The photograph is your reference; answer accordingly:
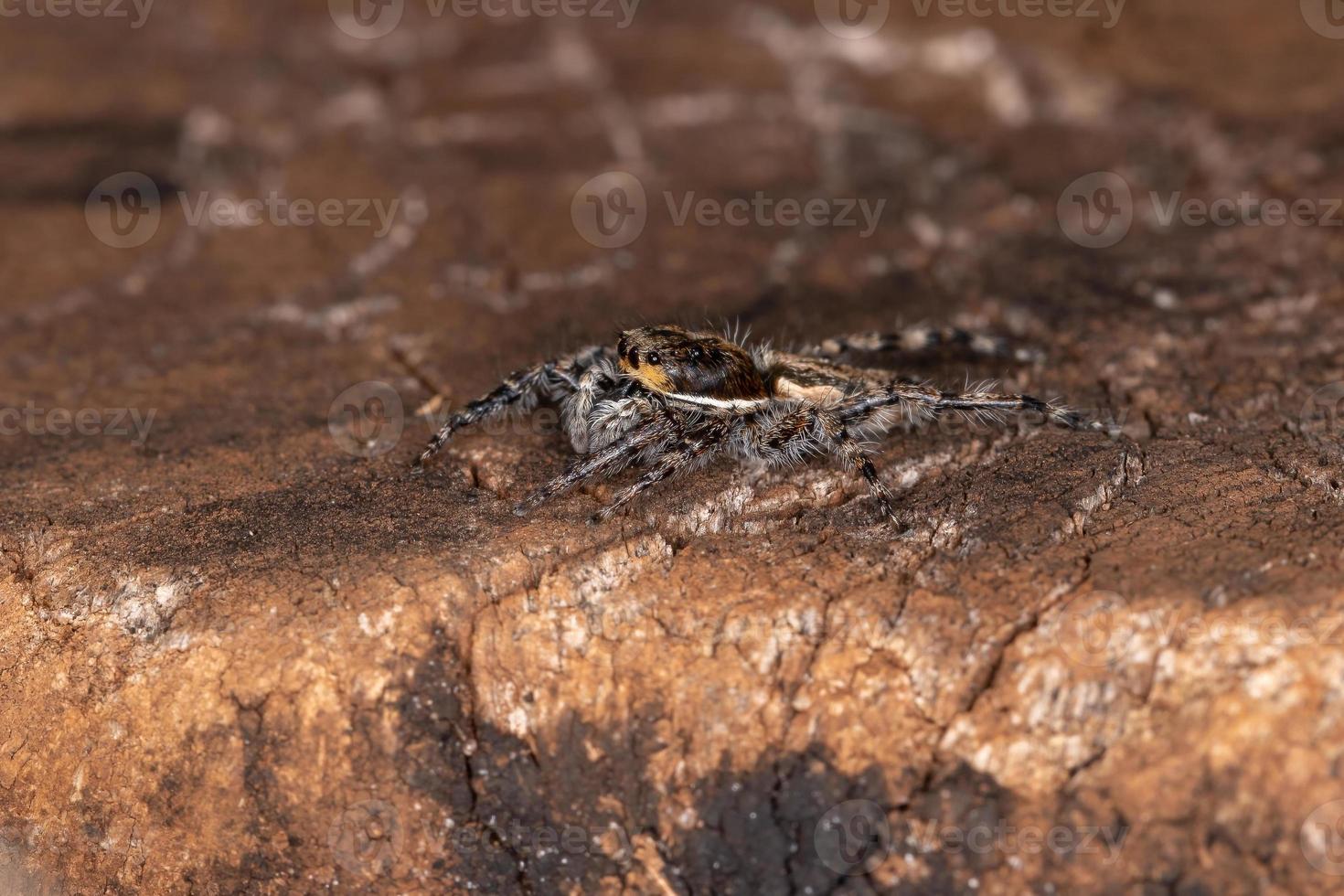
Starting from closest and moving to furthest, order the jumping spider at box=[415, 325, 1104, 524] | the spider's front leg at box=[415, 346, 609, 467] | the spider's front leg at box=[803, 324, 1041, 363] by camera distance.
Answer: the jumping spider at box=[415, 325, 1104, 524] → the spider's front leg at box=[415, 346, 609, 467] → the spider's front leg at box=[803, 324, 1041, 363]

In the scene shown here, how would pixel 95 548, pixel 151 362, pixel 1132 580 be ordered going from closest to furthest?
1. pixel 1132 580
2. pixel 95 548
3. pixel 151 362

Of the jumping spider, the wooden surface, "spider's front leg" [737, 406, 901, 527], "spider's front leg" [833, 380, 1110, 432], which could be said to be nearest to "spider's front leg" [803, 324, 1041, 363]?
the wooden surface

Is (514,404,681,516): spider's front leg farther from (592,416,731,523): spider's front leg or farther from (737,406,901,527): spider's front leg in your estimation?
(737,406,901,527): spider's front leg

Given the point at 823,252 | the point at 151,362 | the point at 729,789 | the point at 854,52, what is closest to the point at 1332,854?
the point at 729,789

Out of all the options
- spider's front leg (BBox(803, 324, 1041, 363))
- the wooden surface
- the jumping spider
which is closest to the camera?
the wooden surface

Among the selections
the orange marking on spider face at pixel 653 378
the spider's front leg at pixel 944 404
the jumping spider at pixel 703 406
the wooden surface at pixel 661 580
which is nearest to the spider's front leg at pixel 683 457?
the jumping spider at pixel 703 406

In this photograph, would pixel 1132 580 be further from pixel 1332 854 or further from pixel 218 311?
pixel 218 311
